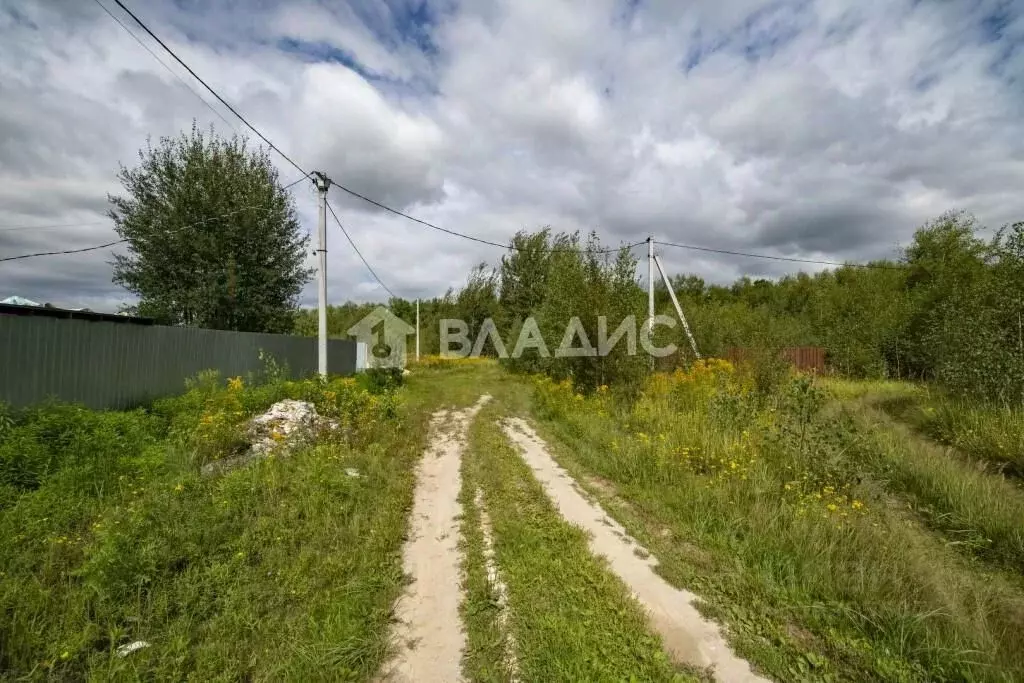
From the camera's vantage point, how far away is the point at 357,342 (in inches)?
758

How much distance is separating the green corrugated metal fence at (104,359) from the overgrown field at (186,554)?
85cm

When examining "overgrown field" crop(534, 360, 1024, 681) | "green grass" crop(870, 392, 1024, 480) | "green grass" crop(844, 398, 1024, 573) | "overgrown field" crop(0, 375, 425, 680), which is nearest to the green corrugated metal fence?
"overgrown field" crop(0, 375, 425, 680)

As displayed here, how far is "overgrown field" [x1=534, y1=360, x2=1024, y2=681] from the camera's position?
2.36 metres

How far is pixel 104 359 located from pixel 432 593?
7260 millimetres

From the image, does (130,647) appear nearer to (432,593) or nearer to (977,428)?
(432,593)

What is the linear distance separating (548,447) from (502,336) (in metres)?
18.3

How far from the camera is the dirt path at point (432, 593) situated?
7.39ft

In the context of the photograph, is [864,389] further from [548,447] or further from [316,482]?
[316,482]

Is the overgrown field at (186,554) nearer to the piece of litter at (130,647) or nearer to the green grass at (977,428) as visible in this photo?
the piece of litter at (130,647)

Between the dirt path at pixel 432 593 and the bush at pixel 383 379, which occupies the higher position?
the bush at pixel 383 379

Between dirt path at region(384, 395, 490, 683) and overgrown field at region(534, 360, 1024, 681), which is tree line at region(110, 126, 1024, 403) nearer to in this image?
overgrown field at region(534, 360, 1024, 681)

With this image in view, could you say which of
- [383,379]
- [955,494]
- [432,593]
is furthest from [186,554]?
[383,379]

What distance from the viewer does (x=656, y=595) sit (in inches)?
112

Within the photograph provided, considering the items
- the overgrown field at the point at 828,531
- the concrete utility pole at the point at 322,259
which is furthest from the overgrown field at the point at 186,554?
the concrete utility pole at the point at 322,259
